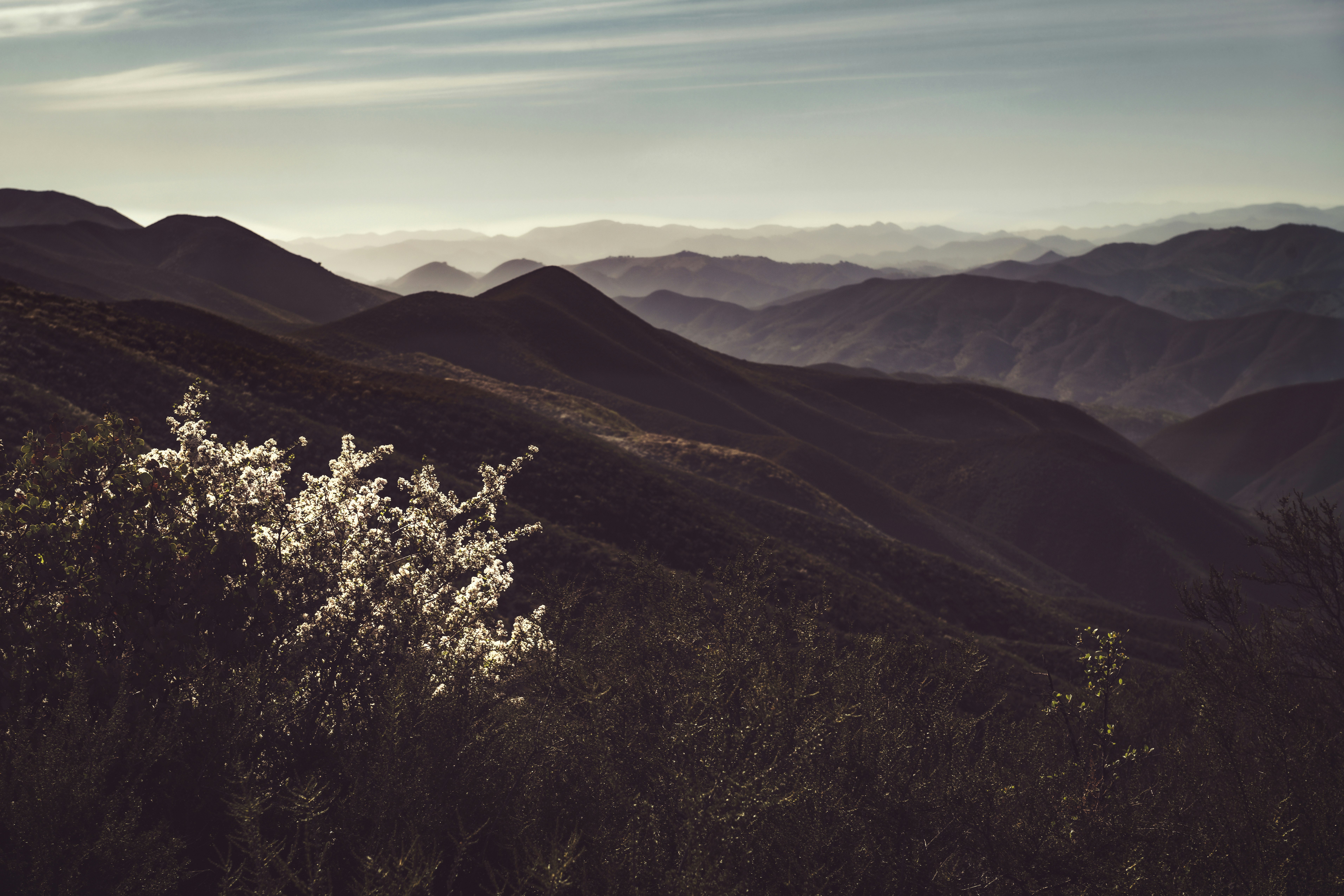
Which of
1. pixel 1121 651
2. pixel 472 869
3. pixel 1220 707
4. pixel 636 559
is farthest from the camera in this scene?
pixel 636 559

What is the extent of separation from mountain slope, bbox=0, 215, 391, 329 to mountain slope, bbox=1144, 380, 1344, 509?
153803mm

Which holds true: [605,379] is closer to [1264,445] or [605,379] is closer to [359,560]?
[359,560]

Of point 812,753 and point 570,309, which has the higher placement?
point 570,309

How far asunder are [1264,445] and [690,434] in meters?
126

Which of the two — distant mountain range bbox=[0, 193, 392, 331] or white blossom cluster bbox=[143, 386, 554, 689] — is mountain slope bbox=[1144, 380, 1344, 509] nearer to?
white blossom cluster bbox=[143, 386, 554, 689]

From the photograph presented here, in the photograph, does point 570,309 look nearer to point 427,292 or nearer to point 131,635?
point 427,292

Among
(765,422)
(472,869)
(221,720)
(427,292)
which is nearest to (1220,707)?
(472,869)

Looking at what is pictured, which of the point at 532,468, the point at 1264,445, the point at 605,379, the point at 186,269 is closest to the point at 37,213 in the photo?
the point at 186,269

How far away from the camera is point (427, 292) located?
10206 centimetres

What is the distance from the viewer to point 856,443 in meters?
93.8

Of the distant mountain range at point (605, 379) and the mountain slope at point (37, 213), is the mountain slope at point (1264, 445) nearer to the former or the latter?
the distant mountain range at point (605, 379)

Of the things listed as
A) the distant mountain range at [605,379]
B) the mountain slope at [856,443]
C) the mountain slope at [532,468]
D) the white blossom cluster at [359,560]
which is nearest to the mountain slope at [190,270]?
the distant mountain range at [605,379]

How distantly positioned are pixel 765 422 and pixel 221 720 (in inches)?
3296

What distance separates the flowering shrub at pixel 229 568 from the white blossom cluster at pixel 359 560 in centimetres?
3
